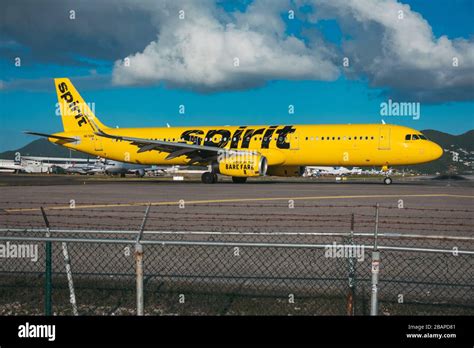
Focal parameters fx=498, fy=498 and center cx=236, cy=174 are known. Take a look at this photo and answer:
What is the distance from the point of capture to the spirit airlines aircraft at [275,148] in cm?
3070

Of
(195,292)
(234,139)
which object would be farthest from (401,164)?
(195,292)

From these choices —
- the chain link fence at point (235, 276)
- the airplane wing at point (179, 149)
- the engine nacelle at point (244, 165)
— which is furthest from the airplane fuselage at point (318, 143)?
the chain link fence at point (235, 276)

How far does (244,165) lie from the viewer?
31719mm

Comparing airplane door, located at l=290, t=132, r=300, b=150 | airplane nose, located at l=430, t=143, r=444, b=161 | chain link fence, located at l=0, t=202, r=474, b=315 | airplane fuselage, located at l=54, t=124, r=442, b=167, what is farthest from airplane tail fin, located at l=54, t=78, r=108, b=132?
chain link fence, located at l=0, t=202, r=474, b=315

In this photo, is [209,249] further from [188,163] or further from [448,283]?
[188,163]

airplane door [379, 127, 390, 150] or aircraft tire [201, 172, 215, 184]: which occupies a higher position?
airplane door [379, 127, 390, 150]

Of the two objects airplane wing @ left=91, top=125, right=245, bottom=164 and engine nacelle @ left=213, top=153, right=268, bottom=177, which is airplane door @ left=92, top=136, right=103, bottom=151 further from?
engine nacelle @ left=213, top=153, right=268, bottom=177

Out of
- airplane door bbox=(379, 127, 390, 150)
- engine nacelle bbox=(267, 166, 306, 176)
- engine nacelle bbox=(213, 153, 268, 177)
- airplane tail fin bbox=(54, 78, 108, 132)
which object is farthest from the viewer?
airplane tail fin bbox=(54, 78, 108, 132)

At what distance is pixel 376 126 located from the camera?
103ft

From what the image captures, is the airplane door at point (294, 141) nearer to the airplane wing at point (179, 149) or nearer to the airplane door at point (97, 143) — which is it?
the airplane wing at point (179, 149)

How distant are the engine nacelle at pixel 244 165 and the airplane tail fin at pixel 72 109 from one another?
1490 cm

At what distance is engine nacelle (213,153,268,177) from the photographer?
104ft

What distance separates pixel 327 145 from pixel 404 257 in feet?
76.4

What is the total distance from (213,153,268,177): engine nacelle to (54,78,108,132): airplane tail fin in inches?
587
